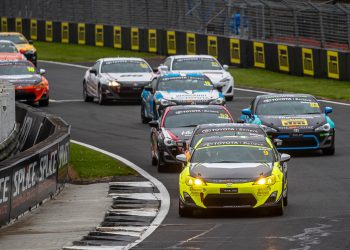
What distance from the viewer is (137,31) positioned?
62.9 m

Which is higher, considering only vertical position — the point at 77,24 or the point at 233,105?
the point at 233,105

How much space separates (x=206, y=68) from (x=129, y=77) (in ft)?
8.51

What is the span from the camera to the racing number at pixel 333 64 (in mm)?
45750

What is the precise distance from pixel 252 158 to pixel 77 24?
48948 millimetres

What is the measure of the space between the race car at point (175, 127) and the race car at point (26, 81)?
44.7 ft

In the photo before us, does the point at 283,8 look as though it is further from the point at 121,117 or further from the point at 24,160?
the point at 24,160

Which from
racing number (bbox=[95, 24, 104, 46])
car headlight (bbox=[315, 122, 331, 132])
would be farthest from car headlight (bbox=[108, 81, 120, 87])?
racing number (bbox=[95, 24, 104, 46])

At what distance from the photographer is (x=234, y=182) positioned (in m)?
20.2

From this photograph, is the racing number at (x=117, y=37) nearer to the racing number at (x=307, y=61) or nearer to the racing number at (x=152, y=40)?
the racing number at (x=152, y=40)

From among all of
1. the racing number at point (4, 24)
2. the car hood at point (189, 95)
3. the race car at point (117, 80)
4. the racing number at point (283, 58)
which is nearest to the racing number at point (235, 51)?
the racing number at point (283, 58)

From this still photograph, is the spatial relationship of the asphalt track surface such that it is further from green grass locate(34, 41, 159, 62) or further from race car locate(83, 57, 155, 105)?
green grass locate(34, 41, 159, 62)

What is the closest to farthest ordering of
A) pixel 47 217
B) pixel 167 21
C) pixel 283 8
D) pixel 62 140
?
pixel 47 217 < pixel 62 140 < pixel 283 8 < pixel 167 21

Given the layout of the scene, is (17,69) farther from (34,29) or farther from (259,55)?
(34,29)

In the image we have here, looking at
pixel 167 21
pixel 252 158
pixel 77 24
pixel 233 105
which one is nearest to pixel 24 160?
pixel 252 158
